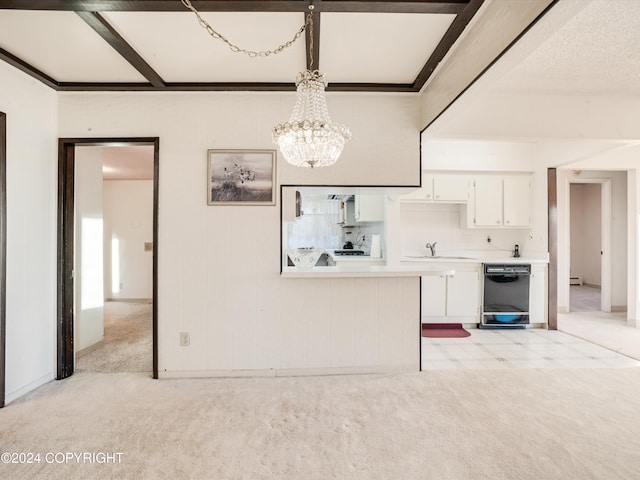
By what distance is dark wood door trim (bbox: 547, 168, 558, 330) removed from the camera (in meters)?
4.43

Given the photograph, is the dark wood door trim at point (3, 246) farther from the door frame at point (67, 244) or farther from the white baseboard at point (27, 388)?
the door frame at point (67, 244)

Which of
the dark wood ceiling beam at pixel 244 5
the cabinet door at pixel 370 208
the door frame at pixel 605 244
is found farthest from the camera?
the door frame at pixel 605 244

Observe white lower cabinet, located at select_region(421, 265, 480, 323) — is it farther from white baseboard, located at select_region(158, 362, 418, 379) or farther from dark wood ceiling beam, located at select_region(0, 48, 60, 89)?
dark wood ceiling beam, located at select_region(0, 48, 60, 89)

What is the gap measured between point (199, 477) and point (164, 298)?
156 cm

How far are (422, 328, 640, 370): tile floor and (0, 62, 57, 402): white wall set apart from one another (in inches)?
133

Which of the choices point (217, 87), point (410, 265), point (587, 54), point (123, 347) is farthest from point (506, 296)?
point (123, 347)

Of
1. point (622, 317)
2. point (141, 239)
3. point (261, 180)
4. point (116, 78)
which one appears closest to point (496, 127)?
point (261, 180)

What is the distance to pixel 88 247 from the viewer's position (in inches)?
145

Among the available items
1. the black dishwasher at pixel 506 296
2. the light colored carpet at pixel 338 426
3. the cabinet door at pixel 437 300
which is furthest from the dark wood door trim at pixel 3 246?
the black dishwasher at pixel 506 296

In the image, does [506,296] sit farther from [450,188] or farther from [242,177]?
[242,177]

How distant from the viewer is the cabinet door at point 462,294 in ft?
14.6

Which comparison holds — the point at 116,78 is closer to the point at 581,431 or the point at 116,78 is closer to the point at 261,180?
the point at 261,180

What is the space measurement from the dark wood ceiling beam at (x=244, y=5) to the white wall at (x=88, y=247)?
2201mm

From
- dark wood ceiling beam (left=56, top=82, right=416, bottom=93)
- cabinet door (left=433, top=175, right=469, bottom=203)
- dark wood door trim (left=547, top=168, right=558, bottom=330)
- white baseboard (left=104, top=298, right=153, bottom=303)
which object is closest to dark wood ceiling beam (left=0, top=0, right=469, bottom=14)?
dark wood ceiling beam (left=56, top=82, right=416, bottom=93)
